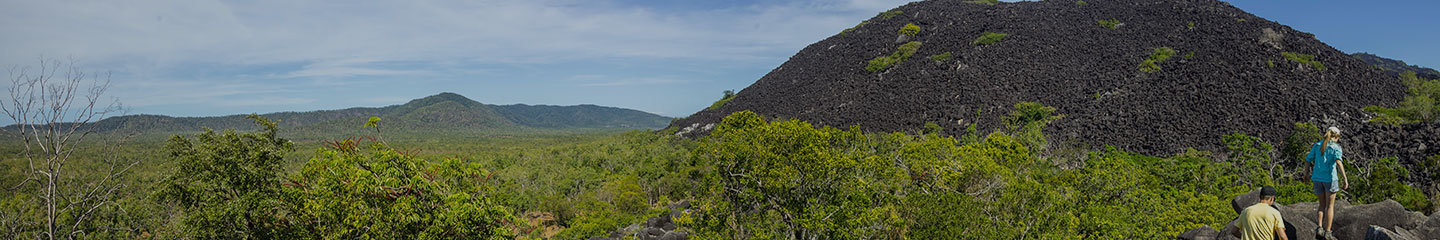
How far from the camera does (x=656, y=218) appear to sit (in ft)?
113

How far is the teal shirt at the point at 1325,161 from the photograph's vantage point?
8992mm

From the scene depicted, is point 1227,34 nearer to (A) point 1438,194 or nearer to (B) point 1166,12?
(B) point 1166,12

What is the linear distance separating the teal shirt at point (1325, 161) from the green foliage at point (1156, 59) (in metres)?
67.2

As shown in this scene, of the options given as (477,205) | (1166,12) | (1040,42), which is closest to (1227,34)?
(1166,12)

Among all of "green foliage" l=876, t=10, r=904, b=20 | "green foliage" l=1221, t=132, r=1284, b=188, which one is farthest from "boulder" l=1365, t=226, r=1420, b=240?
"green foliage" l=876, t=10, r=904, b=20

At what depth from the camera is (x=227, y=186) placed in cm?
1340

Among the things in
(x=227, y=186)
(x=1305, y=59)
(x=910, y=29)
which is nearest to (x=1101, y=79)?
(x=1305, y=59)

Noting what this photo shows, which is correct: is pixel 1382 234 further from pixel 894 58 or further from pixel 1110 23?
pixel 1110 23

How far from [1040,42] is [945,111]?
24.8 m

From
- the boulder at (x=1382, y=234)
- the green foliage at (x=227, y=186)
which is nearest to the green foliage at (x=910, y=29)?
the boulder at (x=1382, y=234)

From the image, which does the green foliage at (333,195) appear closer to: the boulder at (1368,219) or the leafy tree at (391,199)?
the leafy tree at (391,199)

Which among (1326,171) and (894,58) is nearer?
(1326,171)

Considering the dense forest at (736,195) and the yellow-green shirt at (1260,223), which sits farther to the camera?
the dense forest at (736,195)

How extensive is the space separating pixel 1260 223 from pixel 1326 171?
3.26 meters
